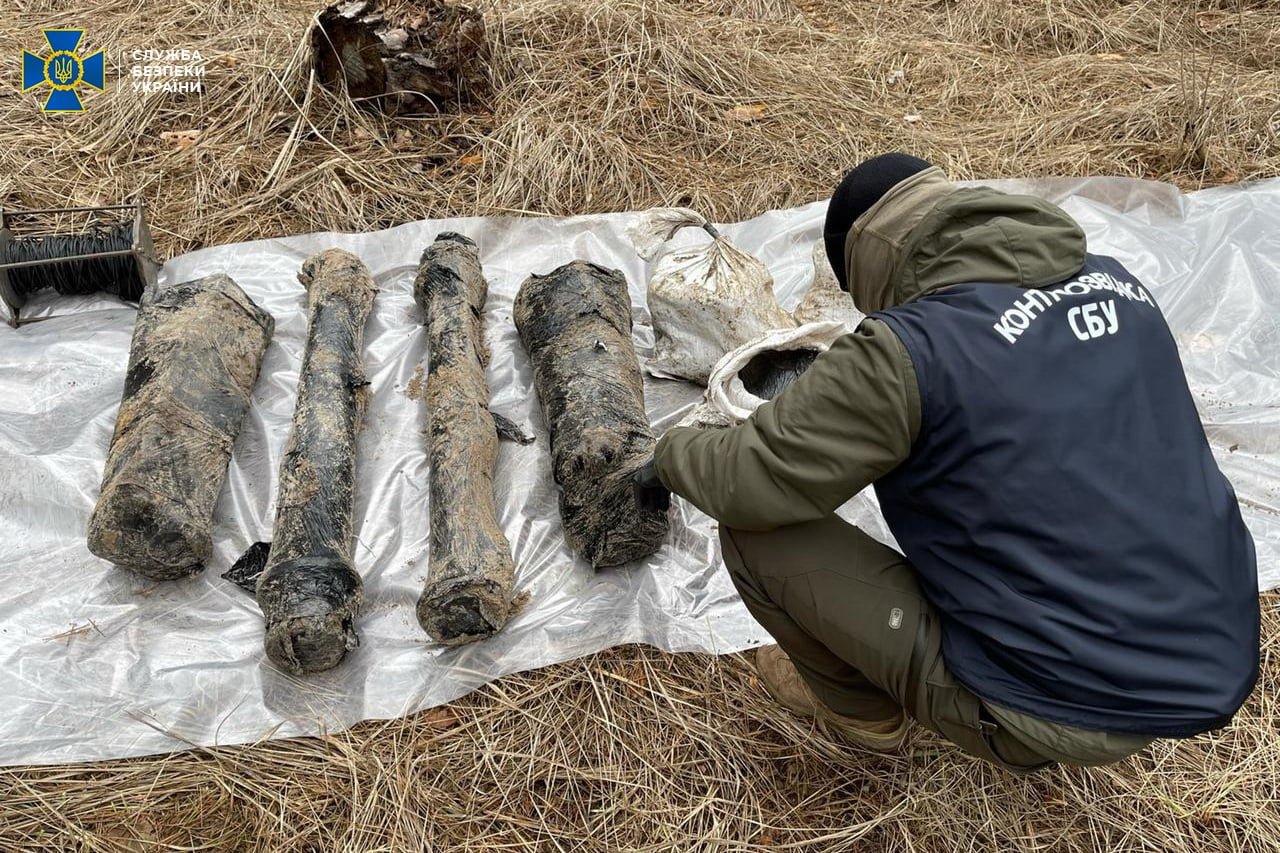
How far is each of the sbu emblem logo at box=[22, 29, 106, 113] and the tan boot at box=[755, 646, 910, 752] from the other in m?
4.37

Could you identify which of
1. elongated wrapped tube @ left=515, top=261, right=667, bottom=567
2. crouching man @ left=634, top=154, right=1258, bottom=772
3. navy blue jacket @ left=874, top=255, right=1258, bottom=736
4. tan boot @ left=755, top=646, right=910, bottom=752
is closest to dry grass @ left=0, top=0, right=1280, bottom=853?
tan boot @ left=755, top=646, right=910, bottom=752

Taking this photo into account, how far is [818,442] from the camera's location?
1803 mm

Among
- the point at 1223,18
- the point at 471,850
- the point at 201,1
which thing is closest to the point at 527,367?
the point at 471,850

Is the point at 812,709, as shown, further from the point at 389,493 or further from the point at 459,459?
the point at 389,493

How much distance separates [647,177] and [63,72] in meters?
3.09

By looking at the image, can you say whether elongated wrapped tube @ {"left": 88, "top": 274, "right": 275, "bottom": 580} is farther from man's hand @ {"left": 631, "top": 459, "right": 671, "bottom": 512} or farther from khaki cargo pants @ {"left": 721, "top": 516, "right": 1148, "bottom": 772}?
khaki cargo pants @ {"left": 721, "top": 516, "right": 1148, "bottom": 772}

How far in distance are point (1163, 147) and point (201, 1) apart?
524 centimetres

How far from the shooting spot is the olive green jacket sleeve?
68.1 inches

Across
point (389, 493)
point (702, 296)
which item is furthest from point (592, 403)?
point (389, 493)

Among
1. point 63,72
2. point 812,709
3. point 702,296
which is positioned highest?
point 63,72

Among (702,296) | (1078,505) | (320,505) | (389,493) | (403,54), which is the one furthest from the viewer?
(403,54)

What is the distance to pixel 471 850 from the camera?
213 cm

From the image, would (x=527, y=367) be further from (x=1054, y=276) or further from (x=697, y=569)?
(x=1054, y=276)

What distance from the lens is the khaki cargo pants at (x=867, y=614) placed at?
75.9 inches
